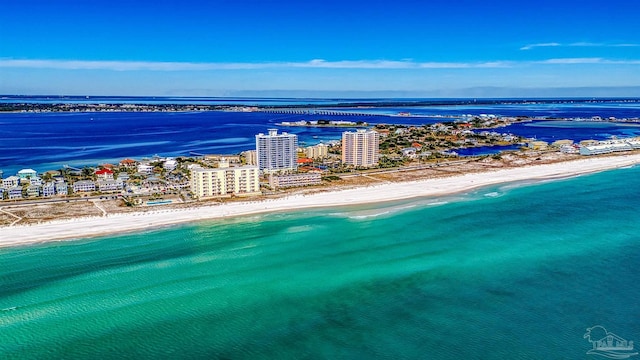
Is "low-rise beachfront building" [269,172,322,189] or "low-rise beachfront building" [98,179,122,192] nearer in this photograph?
"low-rise beachfront building" [98,179,122,192]

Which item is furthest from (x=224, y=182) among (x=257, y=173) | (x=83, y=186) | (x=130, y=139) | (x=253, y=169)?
(x=130, y=139)

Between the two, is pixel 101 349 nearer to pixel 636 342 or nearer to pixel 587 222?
pixel 636 342

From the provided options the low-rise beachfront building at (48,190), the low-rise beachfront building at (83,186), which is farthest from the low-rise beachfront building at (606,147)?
the low-rise beachfront building at (48,190)

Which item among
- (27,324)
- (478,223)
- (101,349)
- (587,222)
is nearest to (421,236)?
(478,223)

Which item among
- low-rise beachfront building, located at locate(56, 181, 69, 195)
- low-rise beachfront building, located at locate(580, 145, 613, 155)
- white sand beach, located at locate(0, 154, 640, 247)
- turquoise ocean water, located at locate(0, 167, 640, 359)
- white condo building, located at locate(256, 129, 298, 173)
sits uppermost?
white condo building, located at locate(256, 129, 298, 173)

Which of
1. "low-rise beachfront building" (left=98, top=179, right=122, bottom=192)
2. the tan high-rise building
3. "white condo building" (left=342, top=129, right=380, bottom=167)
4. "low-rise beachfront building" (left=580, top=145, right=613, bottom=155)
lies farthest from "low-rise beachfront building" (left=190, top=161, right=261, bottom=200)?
"low-rise beachfront building" (left=580, top=145, right=613, bottom=155)

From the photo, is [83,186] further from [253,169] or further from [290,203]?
[290,203]

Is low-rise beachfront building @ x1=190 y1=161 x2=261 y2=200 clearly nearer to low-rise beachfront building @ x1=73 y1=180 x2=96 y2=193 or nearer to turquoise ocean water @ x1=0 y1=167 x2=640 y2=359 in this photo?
turquoise ocean water @ x1=0 y1=167 x2=640 y2=359
